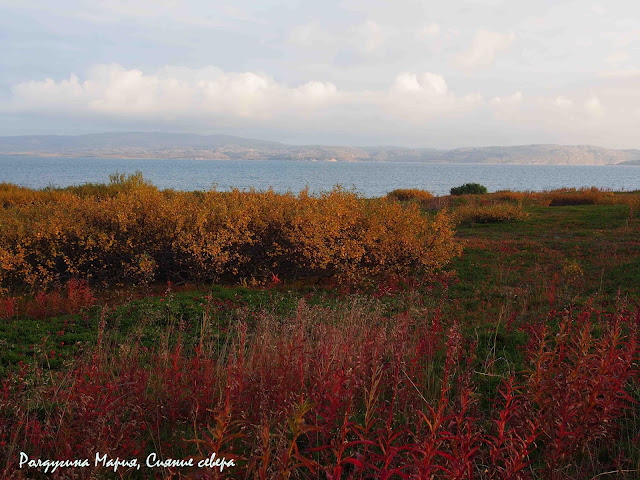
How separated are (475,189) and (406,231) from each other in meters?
21.3

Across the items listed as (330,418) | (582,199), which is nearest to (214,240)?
(330,418)

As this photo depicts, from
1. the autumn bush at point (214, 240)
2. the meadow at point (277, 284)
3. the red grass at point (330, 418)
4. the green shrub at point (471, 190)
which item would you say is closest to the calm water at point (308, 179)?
the green shrub at point (471, 190)

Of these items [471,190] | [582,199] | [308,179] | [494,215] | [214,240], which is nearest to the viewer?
[214,240]

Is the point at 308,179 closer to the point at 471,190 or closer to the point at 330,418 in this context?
the point at 471,190

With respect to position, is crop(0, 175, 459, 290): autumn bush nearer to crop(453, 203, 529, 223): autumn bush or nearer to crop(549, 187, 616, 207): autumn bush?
crop(453, 203, 529, 223): autumn bush

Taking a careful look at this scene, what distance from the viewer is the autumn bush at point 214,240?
9422 mm

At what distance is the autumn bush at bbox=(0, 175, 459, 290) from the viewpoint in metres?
9.42

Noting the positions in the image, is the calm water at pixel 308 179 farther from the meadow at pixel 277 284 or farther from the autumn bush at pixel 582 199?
the meadow at pixel 277 284

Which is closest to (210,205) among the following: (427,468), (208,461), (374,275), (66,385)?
(374,275)

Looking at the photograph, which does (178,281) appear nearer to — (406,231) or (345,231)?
(345,231)

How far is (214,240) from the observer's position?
984 centimetres

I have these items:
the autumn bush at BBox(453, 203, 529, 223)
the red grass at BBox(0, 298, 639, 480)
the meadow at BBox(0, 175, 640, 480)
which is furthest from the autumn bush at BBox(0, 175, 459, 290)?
the autumn bush at BBox(453, 203, 529, 223)

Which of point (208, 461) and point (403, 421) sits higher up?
point (208, 461)

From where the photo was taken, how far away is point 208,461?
2.29 meters
